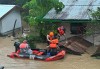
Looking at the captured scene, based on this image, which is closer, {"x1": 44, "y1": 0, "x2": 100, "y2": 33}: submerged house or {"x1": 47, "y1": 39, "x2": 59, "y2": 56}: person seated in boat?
{"x1": 47, "y1": 39, "x2": 59, "y2": 56}: person seated in boat

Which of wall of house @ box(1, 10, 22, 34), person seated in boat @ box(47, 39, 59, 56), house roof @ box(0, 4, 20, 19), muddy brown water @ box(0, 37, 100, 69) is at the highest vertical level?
house roof @ box(0, 4, 20, 19)

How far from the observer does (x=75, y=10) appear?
24297mm

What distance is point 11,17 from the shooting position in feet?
101

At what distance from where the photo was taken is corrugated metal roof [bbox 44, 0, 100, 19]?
23469 millimetres

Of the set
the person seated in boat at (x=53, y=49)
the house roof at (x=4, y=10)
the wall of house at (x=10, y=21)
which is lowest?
the person seated in boat at (x=53, y=49)

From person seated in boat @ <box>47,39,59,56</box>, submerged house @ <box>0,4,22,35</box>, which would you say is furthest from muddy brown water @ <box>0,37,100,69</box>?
submerged house @ <box>0,4,22,35</box>

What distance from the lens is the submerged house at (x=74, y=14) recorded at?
2309 cm

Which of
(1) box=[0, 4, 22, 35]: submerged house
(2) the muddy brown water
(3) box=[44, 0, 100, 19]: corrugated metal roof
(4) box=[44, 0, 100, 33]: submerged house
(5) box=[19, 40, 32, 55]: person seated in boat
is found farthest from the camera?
(1) box=[0, 4, 22, 35]: submerged house

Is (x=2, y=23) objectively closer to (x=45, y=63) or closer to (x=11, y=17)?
(x=11, y=17)

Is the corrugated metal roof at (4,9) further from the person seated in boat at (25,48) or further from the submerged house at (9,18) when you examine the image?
the person seated in boat at (25,48)

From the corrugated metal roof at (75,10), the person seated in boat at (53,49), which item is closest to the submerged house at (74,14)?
the corrugated metal roof at (75,10)

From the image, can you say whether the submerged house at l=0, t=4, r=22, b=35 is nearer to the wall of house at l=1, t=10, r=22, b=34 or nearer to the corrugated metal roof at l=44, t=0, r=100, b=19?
the wall of house at l=1, t=10, r=22, b=34

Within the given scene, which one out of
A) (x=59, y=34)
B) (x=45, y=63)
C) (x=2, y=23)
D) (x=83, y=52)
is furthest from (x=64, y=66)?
(x=2, y=23)

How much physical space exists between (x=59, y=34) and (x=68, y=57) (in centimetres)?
300
